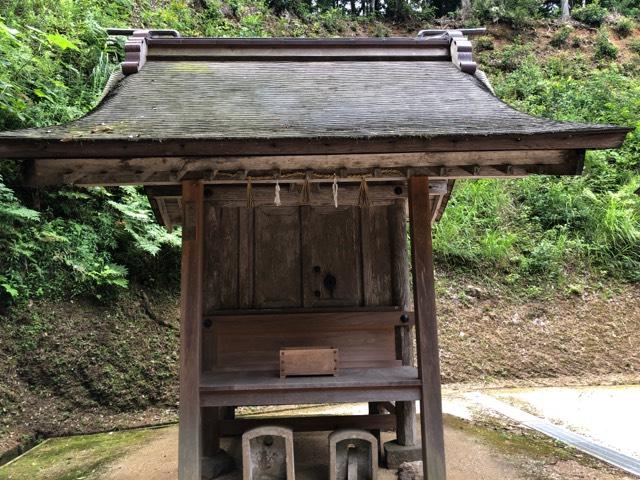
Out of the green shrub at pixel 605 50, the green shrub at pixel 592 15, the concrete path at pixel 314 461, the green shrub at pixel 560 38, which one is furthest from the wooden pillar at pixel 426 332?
the green shrub at pixel 592 15

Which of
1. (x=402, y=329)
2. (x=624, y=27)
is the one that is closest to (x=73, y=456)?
(x=402, y=329)

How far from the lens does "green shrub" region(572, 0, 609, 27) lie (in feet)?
75.0

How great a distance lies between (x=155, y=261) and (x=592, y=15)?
2572cm

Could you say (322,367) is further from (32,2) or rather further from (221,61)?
(32,2)

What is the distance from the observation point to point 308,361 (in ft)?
12.8

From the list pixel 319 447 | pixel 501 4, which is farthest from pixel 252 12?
pixel 319 447

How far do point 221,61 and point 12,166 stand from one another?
4500 millimetres

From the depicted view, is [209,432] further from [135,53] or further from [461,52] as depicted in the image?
[461,52]

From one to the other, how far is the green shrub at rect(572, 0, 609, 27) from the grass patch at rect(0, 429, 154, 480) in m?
27.6

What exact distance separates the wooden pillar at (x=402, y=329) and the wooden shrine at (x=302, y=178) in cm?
2

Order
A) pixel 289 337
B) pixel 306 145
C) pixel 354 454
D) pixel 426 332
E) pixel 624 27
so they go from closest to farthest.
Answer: pixel 306 145, pixel 426 332, pixel 354 454, pixel 289 337, pixel 624 27

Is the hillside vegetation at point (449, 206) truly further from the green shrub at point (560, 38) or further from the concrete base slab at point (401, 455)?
the concrete base slab at point (401, 455)

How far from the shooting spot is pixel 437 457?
11.6ft

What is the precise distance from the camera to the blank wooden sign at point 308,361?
3883 millimetres
